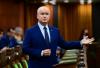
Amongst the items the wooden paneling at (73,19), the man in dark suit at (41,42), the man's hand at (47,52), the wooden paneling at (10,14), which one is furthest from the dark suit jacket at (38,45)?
the wooden paneling at (73,19)

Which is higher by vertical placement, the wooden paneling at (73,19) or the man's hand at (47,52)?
the man's hand at (47,52)

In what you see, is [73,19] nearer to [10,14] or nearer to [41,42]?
[10,14]

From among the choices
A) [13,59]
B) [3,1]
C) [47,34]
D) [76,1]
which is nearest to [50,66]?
[47,34]

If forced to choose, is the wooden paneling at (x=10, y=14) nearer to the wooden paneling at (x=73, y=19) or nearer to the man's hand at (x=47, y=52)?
the wooden paneling at (x=73, y=19)

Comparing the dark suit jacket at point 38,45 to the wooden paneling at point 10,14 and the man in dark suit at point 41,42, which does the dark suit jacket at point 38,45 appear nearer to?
the man in dark suit at point 41,42

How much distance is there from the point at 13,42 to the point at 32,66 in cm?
406

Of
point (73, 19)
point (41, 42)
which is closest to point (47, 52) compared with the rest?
point (41, 42)

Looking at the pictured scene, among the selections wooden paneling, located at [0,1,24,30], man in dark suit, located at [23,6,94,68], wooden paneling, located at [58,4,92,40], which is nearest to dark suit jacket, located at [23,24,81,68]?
man in dark suit, located at [23,6,94,68]

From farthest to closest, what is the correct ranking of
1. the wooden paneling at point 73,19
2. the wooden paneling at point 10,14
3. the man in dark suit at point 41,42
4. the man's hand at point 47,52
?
1. the wooden paneling at point 73,19
2. the wooden paneling at point 10,14
3. the man in dark suit at point 41,42
4. the man's hand at point 47,52

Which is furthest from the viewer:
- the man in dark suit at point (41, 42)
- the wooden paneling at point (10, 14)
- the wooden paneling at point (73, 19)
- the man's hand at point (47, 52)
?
the wooden paneling at point (73, 19)

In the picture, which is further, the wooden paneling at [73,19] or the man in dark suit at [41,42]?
the wooden paneling at [73,19]

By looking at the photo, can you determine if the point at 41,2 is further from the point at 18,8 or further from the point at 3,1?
the point at 3,1

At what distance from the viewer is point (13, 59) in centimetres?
418

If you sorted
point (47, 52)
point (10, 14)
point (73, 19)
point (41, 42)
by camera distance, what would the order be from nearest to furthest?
point (47, 52) < point (41, 42) < point (10, 14) < point (73, 19)
